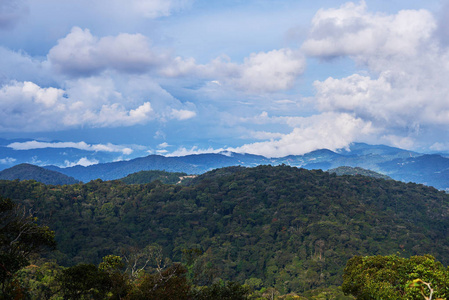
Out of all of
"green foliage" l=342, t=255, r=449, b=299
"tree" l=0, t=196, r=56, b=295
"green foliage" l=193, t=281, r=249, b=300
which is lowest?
"green foliage" l=193, t=281, r=249, b=300

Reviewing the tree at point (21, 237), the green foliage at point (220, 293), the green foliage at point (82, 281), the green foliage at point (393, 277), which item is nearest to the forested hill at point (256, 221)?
the green foliage at point (220, 293)

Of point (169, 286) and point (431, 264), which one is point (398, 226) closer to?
point (431, 264)

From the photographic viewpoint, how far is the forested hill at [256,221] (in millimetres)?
93312

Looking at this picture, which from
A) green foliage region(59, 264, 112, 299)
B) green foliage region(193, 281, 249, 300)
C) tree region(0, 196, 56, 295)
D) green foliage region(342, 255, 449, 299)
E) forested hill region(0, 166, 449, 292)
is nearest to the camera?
green foliage region(342, 255, 449, 299)

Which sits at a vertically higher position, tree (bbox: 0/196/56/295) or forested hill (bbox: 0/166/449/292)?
tree (bbox: 0/196/56/295)

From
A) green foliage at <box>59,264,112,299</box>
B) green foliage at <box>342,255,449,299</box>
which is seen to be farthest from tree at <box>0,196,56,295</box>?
green foliage at <box>342,255,449,299</box>

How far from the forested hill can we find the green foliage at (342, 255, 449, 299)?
60.0 metres

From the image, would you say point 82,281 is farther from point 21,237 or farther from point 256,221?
point 256,221

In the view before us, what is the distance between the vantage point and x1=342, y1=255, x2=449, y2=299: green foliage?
1944 centimetres

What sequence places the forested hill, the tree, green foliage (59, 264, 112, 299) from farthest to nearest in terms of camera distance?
1. the forested hill
2. green foliage (59, 264, 112, 299)
3. the tree

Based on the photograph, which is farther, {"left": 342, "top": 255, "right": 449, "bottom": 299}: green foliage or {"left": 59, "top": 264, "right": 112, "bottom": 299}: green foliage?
{"left": 59, "top": 264, "right": 112, "bottom": 299}: green foliage

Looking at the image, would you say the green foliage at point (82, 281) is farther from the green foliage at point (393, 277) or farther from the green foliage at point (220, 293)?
the green foliage at point (393, 277)

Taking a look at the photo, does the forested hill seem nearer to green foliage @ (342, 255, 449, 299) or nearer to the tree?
green foliage @ (342, 255, 449, 299)

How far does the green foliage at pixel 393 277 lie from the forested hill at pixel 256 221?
2364 inches
